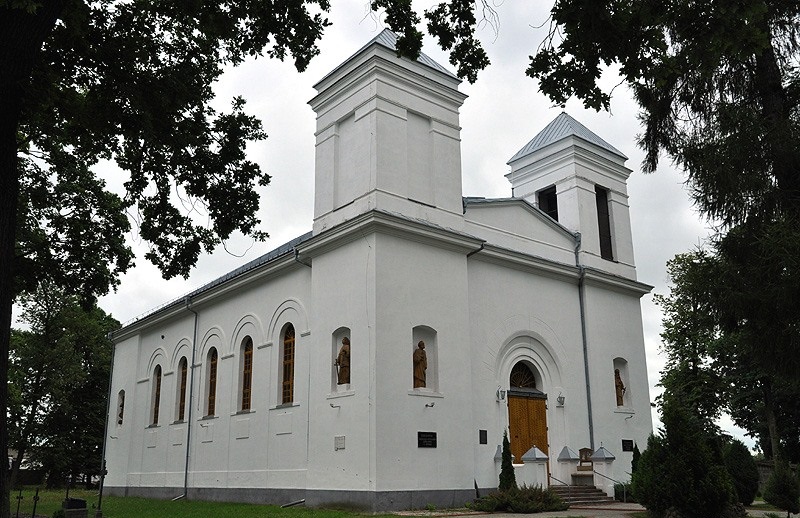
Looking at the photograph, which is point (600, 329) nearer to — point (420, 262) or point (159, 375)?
point (420, 262)

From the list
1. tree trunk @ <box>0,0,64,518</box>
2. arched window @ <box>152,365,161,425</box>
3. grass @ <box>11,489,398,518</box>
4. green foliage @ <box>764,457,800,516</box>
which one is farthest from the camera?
arched window @ <box>152,365,161,425</box>

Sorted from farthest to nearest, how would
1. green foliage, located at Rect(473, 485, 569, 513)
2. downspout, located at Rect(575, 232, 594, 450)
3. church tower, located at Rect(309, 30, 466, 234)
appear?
downspout, located at Rect(575, 232, 594, 450), church tower, located at Rect(309, 30, 466, 234), green foliage, located at Rect(473, 485, 569, 513)

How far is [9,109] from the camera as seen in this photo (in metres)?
8.26

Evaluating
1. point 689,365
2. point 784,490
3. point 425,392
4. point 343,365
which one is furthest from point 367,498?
point 689,365

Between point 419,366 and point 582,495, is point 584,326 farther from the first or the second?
point 419,366

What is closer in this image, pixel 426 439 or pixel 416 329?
pixel 426 439

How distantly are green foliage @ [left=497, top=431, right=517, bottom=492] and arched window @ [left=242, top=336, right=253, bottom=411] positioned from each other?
27.2 feet

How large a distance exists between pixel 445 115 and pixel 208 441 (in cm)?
1271

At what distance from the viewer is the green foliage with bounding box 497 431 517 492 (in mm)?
16870

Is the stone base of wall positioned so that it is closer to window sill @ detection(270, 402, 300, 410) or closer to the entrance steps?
window sill @ detection(270, 402, 300, 410)

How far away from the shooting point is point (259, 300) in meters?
22.0

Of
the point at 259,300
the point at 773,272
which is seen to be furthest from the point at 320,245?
the point at 773,272

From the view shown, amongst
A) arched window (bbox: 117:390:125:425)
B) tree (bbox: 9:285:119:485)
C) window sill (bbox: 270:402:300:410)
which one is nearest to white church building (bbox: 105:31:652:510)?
window sill (bbox: 270:402:300:410)

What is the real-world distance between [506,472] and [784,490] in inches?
240
